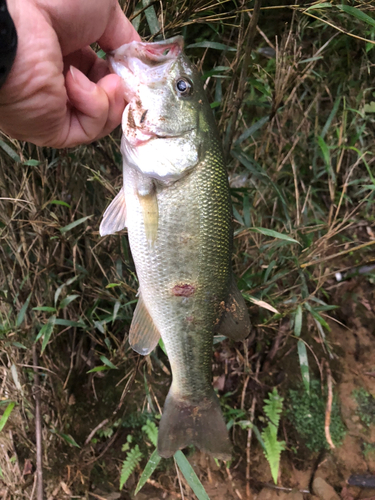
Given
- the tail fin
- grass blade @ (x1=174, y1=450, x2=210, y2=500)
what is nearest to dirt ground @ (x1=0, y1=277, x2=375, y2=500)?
grass blade @ (x1=174, y1=450, x2=210, y2=500)

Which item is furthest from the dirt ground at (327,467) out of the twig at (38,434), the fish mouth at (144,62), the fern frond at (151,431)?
the fish mouth at (144,62)

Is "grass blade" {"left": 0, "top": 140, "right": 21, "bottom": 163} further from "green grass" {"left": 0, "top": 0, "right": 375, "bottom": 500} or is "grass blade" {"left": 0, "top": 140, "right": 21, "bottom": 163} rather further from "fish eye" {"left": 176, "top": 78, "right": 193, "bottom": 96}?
"fish eye" {"left": 176, "top": 78, "right": 193, "bottom": 96}

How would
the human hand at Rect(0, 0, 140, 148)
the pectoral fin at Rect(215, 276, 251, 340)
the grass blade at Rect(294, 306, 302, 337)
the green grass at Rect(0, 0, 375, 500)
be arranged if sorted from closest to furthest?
the human hand at Rect(0, 0, 140, 148), the pectoral fin at Rect(215, 276, 251, 340), the green grass at Rect(0, 0, 375, 500), the grass blade at Rect(294, 306, 302, 337)

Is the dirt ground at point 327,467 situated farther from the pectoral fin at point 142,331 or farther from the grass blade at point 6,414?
the pectoral fin at point 142,331

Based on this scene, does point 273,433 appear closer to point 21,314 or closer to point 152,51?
point 21,314

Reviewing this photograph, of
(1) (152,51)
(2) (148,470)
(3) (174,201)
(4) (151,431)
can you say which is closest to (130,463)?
(4) (151,431)

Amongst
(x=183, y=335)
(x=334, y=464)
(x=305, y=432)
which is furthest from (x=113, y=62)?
(x=334, y=464)
